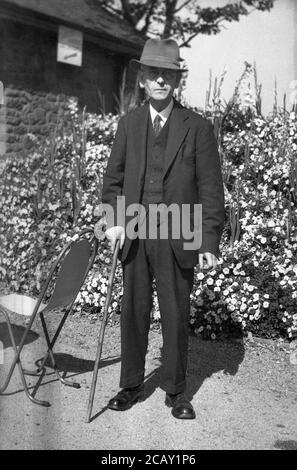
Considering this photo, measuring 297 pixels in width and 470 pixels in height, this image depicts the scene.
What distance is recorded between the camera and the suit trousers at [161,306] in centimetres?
388

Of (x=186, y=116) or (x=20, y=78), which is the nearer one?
(x=186, y=116)

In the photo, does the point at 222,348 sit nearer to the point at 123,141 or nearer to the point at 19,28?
the point at 123,141

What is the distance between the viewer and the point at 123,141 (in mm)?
3932

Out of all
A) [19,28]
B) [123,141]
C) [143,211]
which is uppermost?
[19,28]

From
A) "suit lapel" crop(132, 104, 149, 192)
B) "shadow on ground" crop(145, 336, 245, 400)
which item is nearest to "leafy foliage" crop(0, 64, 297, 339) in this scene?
"shadow on ground" crop(145, 336, 245, 400)

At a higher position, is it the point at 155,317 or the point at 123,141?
the point at 123,141

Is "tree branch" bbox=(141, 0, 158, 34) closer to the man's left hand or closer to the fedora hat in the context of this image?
the fedora hat

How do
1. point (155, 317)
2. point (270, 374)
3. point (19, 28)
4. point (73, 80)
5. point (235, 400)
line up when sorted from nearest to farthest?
point (235, 400), point (270, 374), point (155, 317), point (19, 28), point (73, 80)

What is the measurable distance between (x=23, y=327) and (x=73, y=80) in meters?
7.65

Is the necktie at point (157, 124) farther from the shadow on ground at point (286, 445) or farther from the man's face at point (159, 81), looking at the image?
the shadow on ground at point (286, 445)

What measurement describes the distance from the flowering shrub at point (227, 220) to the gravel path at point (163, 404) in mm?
304

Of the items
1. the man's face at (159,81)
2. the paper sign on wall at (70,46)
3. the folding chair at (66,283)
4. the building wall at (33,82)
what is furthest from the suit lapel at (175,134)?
the paper sign on wall at (70,46)
